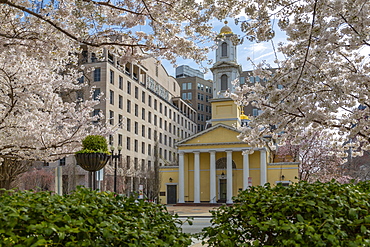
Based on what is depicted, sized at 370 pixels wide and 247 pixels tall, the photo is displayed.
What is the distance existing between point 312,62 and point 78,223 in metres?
6.53

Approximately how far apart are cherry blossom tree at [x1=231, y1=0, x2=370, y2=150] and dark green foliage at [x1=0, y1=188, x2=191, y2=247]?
140 inches

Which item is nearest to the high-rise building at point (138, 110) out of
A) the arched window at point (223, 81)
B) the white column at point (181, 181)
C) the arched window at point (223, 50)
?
the white column at point (181, 181)

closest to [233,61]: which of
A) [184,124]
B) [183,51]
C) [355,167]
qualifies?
[355,167]

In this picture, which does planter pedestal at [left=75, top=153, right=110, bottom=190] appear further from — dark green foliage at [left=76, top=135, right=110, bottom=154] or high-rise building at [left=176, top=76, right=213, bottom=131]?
high-rise building at [left=176, top=76, right=213, bottom=131]

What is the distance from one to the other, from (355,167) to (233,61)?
2382 centimetres

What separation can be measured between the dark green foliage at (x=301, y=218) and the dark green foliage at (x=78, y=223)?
85cm

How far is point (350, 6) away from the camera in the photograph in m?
5.91

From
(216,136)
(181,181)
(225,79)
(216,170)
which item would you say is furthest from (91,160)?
(225,79)

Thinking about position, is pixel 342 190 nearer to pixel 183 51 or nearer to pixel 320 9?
pixel 320 9

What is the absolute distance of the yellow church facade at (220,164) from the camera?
160ft

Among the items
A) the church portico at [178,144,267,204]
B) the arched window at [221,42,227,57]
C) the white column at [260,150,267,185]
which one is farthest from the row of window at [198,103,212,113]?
the white column at [260,150,267,185]

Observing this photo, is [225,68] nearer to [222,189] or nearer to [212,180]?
[212,180]

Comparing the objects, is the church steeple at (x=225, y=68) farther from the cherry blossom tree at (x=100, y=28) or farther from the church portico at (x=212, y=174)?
the cherry blossom tree at (x=100, y=28)

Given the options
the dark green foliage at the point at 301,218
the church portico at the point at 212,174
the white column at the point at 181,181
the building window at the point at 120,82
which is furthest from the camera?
the building window at the point at 120,82
